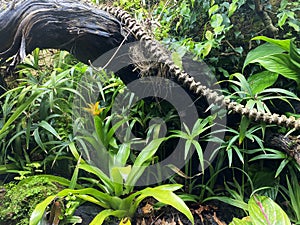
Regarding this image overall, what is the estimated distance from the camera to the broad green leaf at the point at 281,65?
1157 mm

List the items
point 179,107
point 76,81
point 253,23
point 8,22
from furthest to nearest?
point 76,81
point 253,23
point 179,107
point 8,22

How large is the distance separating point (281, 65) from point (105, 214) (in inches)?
38.6

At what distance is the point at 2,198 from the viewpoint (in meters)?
1.14

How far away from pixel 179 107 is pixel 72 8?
66cm

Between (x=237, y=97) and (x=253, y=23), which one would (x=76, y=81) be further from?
(x=253, y=23)

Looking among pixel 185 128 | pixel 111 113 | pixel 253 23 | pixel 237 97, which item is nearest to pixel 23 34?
pixel 111 113

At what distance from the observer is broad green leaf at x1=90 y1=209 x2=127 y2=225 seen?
974 millimetres

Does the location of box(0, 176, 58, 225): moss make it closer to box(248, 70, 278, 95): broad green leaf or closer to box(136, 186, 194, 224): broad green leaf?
box(136, 186, 194, 224): broad green leaf

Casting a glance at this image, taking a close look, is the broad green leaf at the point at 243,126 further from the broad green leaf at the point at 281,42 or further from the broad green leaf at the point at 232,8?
the broad green leaf at the point at 232,8

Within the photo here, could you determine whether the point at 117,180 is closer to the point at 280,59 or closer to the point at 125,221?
the point at 125,221

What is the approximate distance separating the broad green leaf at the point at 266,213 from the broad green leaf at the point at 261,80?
1.54 feet

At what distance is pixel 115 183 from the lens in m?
1.10

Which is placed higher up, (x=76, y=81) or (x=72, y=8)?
(x=72, y=8)

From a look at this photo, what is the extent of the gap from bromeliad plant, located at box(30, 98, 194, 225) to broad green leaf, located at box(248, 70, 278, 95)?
18.2 inches
